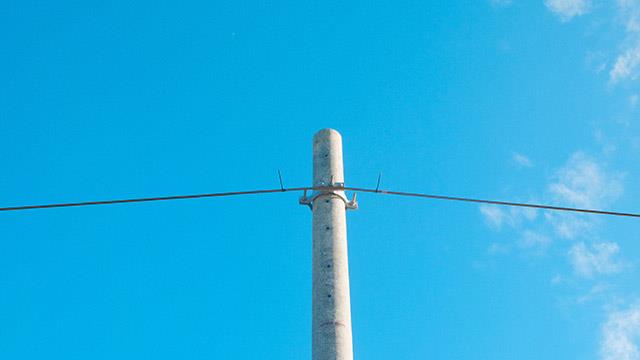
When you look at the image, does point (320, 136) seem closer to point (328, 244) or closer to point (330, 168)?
point (330, 168)

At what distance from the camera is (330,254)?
55.7ft

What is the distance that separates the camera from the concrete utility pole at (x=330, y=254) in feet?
51.6

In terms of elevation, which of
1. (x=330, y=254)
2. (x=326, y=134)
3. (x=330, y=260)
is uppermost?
(x=326, y=134)

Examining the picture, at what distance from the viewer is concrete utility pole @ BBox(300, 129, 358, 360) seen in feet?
51.6

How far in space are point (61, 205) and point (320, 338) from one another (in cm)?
586

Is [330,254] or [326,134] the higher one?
[326,134]

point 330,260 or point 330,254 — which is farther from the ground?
point 330,254

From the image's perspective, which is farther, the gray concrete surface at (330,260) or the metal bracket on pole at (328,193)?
the metal bracket on pole at (328,193)

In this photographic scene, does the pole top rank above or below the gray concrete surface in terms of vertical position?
above

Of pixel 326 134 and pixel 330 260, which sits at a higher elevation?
pixel 326 134

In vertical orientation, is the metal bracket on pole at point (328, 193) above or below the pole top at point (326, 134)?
below

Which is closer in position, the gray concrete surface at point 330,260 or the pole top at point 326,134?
the gray concrete surface at point 330,260

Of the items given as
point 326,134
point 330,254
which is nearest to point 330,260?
point 330,254

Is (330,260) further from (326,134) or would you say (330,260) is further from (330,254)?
(326,134)
